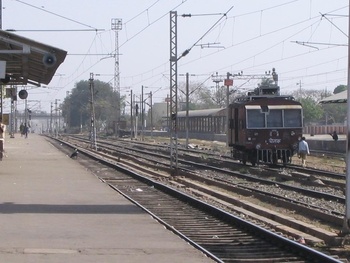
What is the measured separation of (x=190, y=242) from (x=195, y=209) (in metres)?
6.18

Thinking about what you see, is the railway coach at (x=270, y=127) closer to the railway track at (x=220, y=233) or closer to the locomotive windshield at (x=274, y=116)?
the locomotive windshield at (x=274, y=116)

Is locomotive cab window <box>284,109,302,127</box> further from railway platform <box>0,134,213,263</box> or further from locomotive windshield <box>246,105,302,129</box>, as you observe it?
railway platform <box>0,134,213,263</box>

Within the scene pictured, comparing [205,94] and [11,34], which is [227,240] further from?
[205,94]

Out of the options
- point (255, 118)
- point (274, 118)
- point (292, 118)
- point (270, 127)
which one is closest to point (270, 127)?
point (270, 127)

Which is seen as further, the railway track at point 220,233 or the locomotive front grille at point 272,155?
the locomotive front grille at point 272,155

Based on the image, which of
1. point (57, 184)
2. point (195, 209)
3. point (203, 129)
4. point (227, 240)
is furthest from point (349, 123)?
point (203, 129)

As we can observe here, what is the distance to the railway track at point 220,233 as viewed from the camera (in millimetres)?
11492

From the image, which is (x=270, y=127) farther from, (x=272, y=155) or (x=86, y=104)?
(x=86, y=104)

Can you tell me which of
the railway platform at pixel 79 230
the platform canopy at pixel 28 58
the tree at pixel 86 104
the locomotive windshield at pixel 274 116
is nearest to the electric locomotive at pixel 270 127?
the locomotive windshield at pixel 274 116

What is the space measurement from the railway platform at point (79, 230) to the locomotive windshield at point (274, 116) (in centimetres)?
1272

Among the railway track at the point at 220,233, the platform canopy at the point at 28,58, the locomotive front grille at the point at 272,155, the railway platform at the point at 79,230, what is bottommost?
the railway track at the point at 220,233

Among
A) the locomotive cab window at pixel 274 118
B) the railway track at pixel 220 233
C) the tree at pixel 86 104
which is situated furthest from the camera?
the tree at pixel 86 104

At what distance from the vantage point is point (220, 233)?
1441cm

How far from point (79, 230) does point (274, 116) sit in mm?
22202
